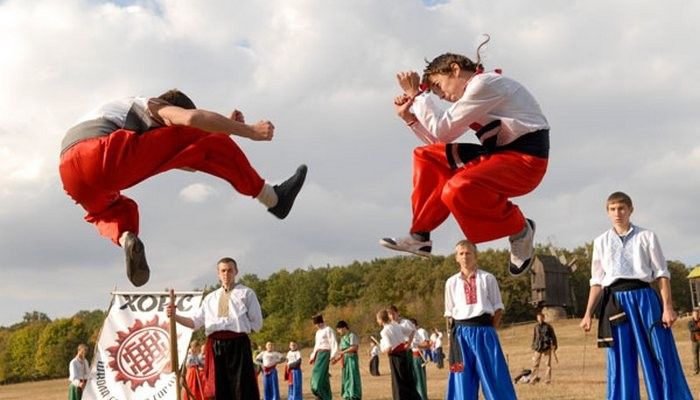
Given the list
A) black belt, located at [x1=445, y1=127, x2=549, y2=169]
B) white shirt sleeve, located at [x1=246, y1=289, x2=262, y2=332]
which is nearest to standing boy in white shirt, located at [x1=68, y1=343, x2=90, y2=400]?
white shirt sleeve, located at [x1=246, y1=289, x2=262, y2=332]

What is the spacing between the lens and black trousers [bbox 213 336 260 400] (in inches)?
402

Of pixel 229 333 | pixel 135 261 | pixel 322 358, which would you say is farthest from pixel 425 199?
pixel 322 358

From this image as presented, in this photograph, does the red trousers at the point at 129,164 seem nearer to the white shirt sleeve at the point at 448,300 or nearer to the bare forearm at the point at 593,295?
the bare forearm at the point at 593,295

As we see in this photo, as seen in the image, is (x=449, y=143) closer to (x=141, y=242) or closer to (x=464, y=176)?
(x=464, y=176)

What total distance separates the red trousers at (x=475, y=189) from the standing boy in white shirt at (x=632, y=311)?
247 cm

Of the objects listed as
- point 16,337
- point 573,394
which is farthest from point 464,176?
point 16,337

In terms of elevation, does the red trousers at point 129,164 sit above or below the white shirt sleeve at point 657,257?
above

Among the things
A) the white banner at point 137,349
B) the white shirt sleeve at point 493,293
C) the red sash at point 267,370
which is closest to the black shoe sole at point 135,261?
the white banner at point 137,349

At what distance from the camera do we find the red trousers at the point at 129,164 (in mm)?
5094

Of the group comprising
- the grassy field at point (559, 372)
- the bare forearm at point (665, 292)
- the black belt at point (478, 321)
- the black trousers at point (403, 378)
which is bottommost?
the grassy field at point (559, 372)

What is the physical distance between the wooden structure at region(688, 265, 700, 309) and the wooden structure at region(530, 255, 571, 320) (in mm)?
8727

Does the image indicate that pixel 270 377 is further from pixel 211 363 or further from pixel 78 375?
pixel 211 363

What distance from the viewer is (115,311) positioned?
408 inches

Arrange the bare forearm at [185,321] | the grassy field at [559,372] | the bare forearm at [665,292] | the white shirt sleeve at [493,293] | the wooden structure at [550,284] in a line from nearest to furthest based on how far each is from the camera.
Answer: the bare forearm at [665,292]
the white shirt sleeve at [493,293]
the bare forearm at [185,321]
the grassy field at [559,372]
the wooden structure at [550,284]
